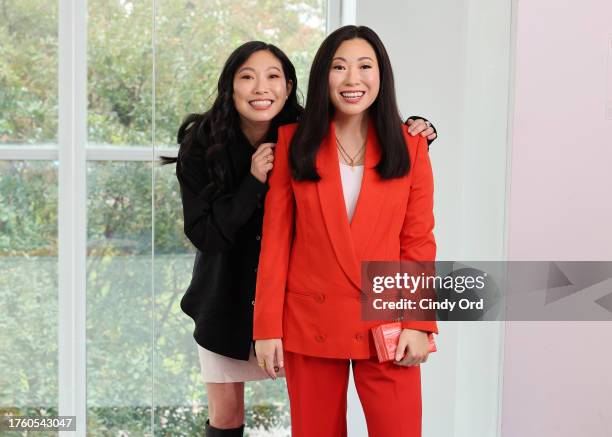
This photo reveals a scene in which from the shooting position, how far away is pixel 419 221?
170cm

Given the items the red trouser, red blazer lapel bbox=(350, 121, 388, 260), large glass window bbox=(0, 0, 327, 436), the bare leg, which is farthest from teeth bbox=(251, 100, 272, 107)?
large glass window bbox=(0, 0, 327, 436)

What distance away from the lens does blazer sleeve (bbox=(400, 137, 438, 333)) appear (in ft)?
5.57

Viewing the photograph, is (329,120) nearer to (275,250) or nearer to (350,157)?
(350,157)

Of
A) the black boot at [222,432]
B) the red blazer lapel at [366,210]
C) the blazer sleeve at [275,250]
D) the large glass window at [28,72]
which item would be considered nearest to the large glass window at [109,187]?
the large glass window at [28,72]

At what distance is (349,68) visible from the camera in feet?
5.44

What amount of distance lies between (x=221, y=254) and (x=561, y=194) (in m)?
1.00

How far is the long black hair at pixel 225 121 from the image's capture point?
1.87 meters

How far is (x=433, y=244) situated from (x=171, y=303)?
4.64 ft

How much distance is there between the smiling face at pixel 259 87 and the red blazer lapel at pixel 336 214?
24 centimetres

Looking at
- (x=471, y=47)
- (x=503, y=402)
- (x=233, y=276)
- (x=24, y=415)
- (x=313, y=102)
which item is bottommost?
(x=24, y=415)

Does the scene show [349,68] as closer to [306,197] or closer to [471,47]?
[306,197]

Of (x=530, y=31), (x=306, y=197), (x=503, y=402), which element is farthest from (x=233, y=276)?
(x=530, y=31)

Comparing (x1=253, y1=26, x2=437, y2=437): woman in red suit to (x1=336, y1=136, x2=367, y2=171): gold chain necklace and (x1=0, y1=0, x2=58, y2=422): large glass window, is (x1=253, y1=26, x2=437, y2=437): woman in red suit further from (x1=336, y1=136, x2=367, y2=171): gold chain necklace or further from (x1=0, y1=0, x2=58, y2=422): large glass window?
(x1=0, y1=0, x2=58, y2=422): large glass window

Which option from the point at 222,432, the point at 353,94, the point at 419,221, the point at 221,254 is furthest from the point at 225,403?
the point at 353,94
